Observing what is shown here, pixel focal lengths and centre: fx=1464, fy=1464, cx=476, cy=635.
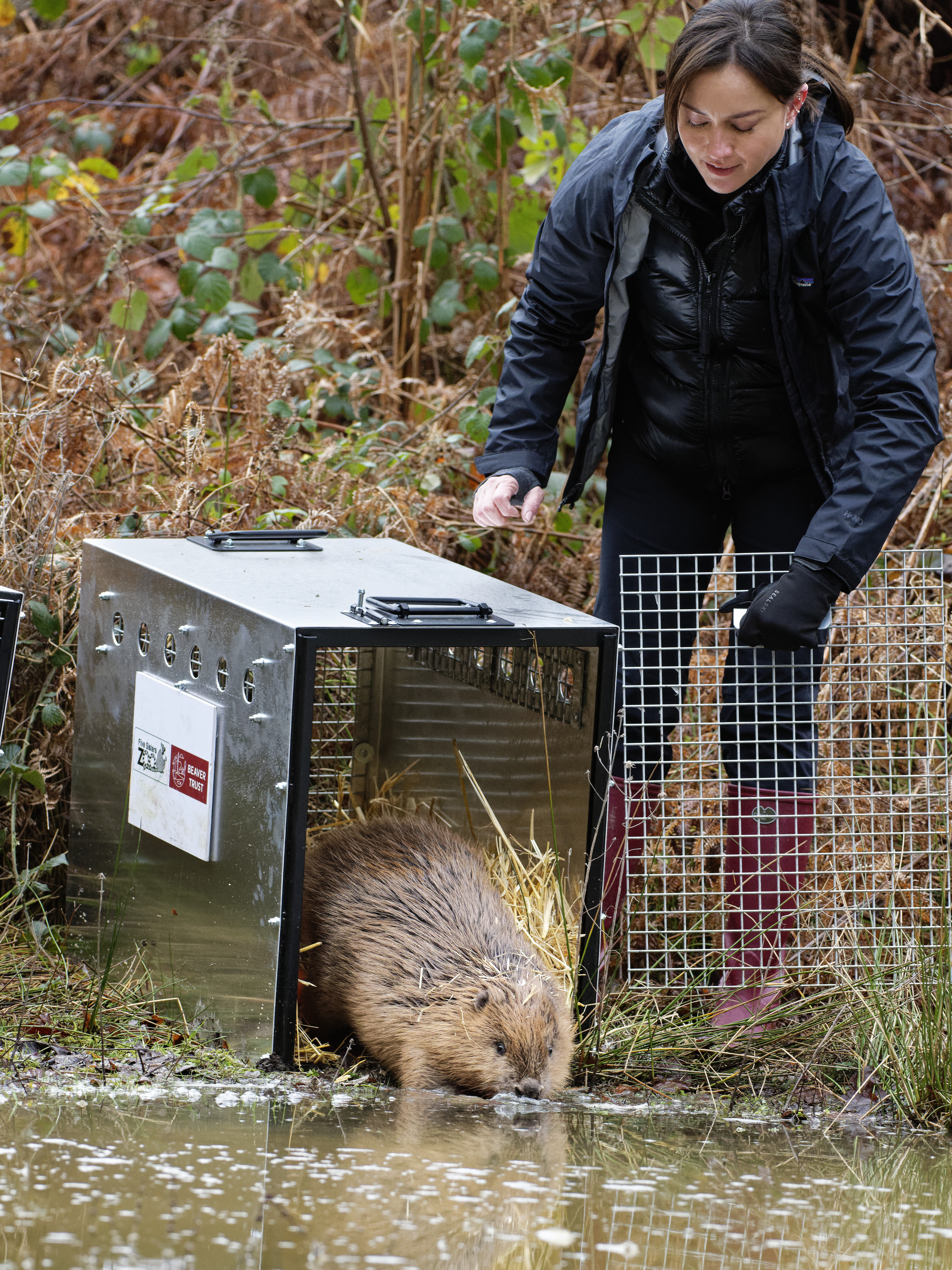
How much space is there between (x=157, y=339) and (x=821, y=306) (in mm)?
3162

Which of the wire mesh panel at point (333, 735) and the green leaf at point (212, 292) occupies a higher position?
the green leaf at point (212, 292)

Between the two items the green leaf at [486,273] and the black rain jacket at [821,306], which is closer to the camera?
the black rain jacket at [821,306]

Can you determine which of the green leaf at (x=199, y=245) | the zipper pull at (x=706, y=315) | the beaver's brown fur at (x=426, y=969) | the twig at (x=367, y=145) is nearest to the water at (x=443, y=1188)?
the beaver's brown fur at (x=426, y=969)

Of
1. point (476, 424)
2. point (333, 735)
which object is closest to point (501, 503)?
point (333, 735)

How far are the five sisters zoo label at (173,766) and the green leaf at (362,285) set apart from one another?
303 cm

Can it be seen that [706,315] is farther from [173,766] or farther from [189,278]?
[189,278]

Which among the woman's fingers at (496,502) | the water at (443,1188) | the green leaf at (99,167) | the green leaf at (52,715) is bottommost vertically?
the water at (443,1188)

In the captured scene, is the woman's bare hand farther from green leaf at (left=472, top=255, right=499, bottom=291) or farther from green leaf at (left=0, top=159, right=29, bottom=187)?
green leaf at (left=0, top=159, right=29, bottom=187)

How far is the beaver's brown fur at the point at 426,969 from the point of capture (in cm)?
296

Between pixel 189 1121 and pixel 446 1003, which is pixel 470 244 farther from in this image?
pixel 189 1121

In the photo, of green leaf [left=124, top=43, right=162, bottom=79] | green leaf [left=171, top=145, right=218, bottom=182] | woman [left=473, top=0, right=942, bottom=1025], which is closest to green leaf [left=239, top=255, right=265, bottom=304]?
green leaf [left=171, top=145, right=218, bottom=182]

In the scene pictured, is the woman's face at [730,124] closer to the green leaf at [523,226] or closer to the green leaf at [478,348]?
the green leaf at [478,348]

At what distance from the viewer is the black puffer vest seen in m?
3.07

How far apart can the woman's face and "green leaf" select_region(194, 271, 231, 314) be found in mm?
2767
